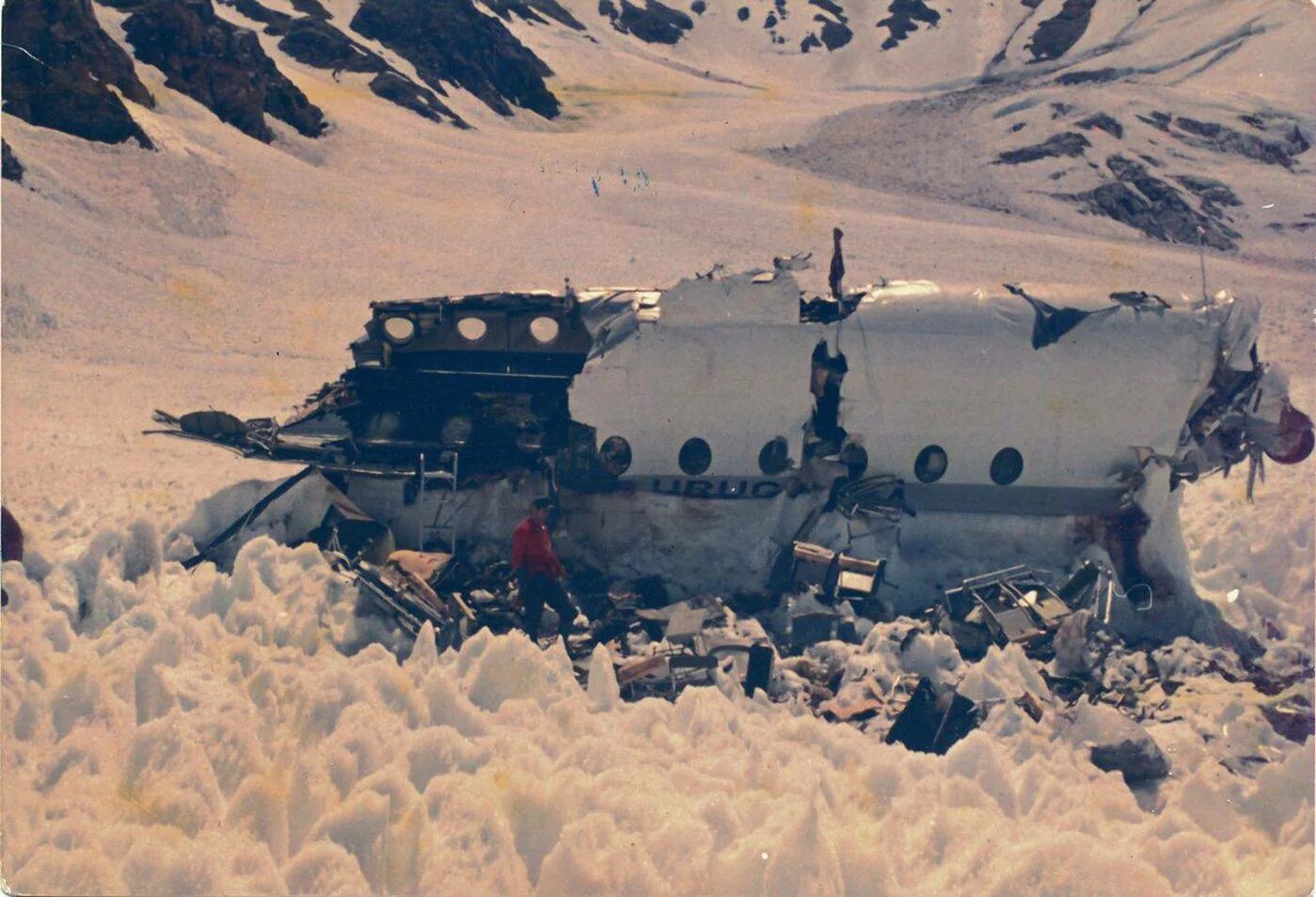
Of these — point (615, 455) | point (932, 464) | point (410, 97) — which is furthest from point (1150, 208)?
point (615, 455)

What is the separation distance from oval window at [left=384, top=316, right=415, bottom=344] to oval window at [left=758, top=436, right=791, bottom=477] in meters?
4.40

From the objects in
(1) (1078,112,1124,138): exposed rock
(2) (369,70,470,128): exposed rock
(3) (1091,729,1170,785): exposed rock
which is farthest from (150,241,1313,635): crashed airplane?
(2) (369,70,470,128): exposed rock

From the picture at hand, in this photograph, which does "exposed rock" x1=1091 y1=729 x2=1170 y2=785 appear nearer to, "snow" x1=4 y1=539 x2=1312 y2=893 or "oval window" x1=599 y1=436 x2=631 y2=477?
"snow" x1=4 y1=539 x2=1312 y2=893

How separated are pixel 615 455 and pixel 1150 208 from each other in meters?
35.9

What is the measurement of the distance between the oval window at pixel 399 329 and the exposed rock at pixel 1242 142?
138ft

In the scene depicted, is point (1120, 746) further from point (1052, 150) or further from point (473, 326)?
point (1052, 150)

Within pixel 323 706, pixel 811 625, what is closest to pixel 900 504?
pixel 811 625

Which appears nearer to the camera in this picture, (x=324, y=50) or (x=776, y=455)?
(x=776, y=455)

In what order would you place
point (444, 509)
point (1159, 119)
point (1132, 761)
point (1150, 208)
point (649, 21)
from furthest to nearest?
point (649, 21) → point (1159, 119) → point (1150, 208) → point (444, 509) → point (1132, 761)

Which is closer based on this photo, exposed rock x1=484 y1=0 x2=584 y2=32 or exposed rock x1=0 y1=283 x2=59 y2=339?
exposed rock x1=0 y1=283 x2=59 y2=339

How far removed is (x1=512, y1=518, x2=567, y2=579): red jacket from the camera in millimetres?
11688

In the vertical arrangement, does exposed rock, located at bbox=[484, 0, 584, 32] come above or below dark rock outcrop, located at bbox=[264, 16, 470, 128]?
above

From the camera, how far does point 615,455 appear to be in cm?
1351

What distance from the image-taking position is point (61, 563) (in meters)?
10.4
